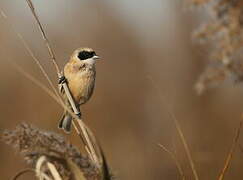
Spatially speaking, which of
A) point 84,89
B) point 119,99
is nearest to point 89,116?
point 119,99

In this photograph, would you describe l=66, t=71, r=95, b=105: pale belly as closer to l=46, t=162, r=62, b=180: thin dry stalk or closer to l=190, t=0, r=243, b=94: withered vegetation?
l=190, t=0, r=243, b=94: withered vegetation

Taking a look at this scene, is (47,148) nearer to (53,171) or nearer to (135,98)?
(53,171)

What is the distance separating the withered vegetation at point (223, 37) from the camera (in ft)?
12.8

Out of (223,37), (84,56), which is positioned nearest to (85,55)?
(84,56)

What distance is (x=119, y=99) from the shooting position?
10.6m

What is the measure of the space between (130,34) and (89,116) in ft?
11.4

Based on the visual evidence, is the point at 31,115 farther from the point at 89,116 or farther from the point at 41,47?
the point at 41,47

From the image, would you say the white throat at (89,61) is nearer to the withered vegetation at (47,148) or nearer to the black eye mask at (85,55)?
the black eye mask at (85,55)

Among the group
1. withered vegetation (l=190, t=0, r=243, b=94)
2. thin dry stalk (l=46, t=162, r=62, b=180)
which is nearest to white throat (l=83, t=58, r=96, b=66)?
withered vegetation (l=190, t=0, r=243, b=94)

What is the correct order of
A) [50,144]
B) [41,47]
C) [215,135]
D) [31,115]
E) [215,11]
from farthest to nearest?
[41,47]
[31,115]
[215,135]
[215,11]
[50,144]

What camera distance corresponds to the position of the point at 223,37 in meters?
4.00

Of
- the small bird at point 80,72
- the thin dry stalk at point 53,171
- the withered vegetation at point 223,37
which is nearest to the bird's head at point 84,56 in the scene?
the small bird at point 80,72

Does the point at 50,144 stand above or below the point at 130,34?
below

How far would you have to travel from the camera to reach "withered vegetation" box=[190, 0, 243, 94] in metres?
3.89
